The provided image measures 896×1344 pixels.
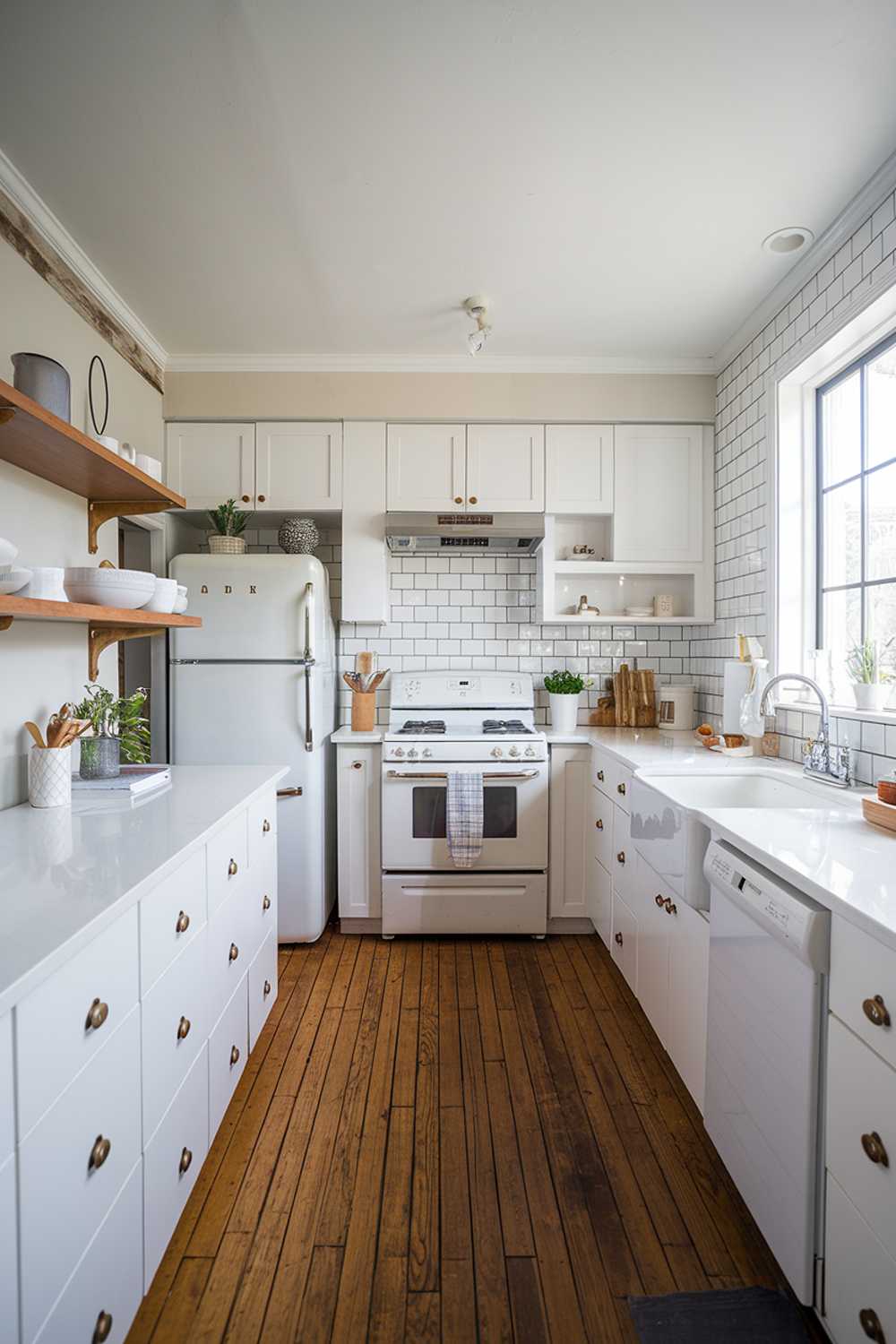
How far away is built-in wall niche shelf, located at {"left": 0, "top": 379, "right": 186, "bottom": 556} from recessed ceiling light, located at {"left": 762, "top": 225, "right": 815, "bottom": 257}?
2.25 metres

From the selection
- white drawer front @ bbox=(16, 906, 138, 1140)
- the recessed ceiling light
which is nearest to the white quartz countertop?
white drawer front @ bbox=(16, 906, 138, 1140)

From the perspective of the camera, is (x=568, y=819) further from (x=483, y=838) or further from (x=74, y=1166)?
(x=74, y=1166)

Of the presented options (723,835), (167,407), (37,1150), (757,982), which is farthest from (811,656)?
(167,407)

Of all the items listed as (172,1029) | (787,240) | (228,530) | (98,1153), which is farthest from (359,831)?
(787,240)

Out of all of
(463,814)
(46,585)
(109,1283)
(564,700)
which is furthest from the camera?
(564,700)

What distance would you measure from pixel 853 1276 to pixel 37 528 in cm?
263

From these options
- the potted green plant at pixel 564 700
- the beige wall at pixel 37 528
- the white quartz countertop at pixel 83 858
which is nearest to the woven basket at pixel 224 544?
the beige wall at pixel 37 528

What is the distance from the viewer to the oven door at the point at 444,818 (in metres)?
2.93

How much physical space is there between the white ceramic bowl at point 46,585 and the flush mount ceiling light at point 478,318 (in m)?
1.91

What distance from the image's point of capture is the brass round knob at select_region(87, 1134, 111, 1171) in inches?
39.9

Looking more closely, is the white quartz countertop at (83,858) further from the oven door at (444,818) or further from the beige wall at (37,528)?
the oven door at (444,818)

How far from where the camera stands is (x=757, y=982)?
1.36 metres

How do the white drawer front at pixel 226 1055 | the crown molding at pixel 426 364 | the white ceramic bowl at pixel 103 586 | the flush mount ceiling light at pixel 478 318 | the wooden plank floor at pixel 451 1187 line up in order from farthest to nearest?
the crown molding at pixel 426 364 → the flush mount ceiling light at pixel 478 318 → the white ceramic bowl at pixel 103 586 → the white drawer front at pixel 226 1055 → the wooden plank floor at pixel 451 1187

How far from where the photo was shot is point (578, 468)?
3197 mm
